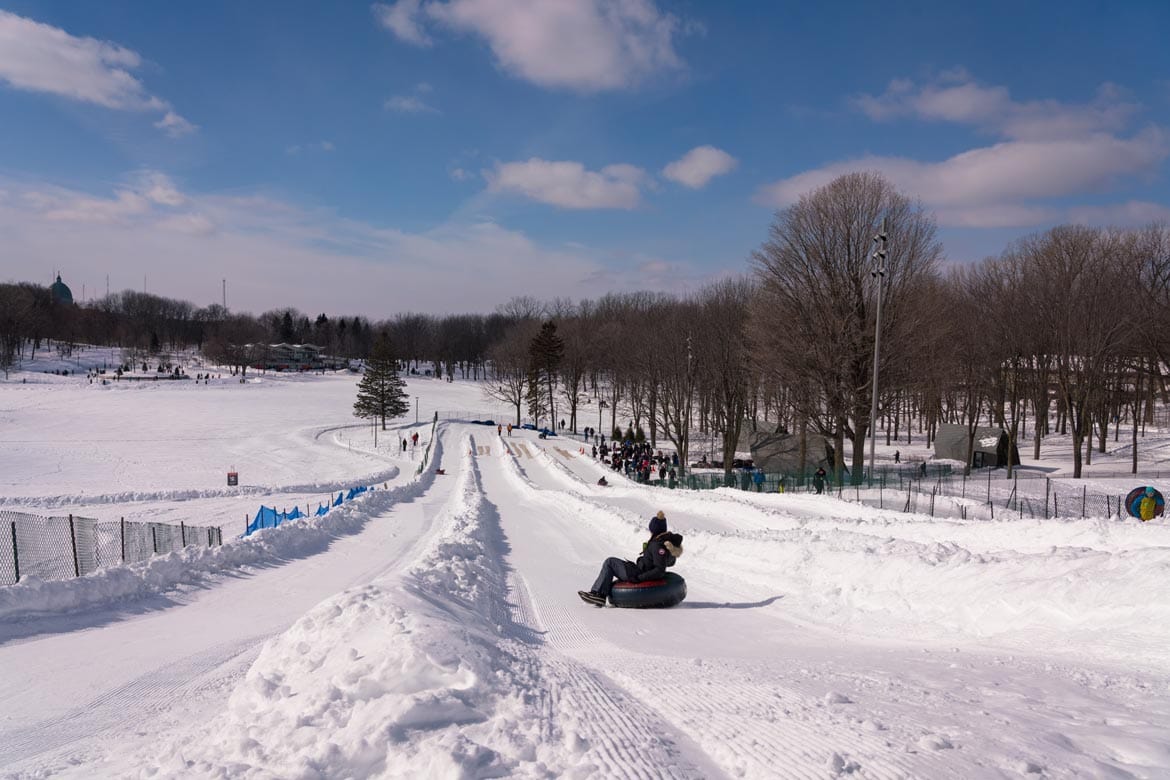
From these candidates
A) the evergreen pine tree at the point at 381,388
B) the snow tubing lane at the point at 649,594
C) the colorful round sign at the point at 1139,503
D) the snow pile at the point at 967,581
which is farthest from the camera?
the evergreen pine tree at the point at 381,388

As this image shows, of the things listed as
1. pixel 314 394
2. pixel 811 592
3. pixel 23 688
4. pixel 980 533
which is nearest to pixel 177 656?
pixel 23 688

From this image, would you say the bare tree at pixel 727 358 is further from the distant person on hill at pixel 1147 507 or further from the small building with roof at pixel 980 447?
the distant person on hill at pixel 1147 507

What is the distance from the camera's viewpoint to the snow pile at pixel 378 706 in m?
4.25

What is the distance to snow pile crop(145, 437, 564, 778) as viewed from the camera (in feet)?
14.0

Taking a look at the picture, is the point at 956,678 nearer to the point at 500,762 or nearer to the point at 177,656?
the point at 500,762

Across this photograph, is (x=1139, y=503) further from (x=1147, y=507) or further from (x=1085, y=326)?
(x=1085, y=326)

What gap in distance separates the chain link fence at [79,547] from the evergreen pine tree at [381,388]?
59680mm

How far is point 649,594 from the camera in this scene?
11.0 m

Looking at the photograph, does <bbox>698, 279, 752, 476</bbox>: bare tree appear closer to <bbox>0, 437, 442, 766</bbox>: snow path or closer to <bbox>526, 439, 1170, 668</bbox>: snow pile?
<bbox>526, 439, 1170, 668</bbox>: snow pile

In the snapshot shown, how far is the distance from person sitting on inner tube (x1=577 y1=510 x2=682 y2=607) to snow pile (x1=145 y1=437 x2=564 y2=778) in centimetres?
395

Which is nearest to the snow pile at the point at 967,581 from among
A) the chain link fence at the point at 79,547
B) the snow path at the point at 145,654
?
the snow path at the point at 145,654

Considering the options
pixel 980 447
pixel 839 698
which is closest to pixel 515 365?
pixel 980 447

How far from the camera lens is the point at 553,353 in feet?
277

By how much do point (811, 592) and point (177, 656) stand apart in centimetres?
919
